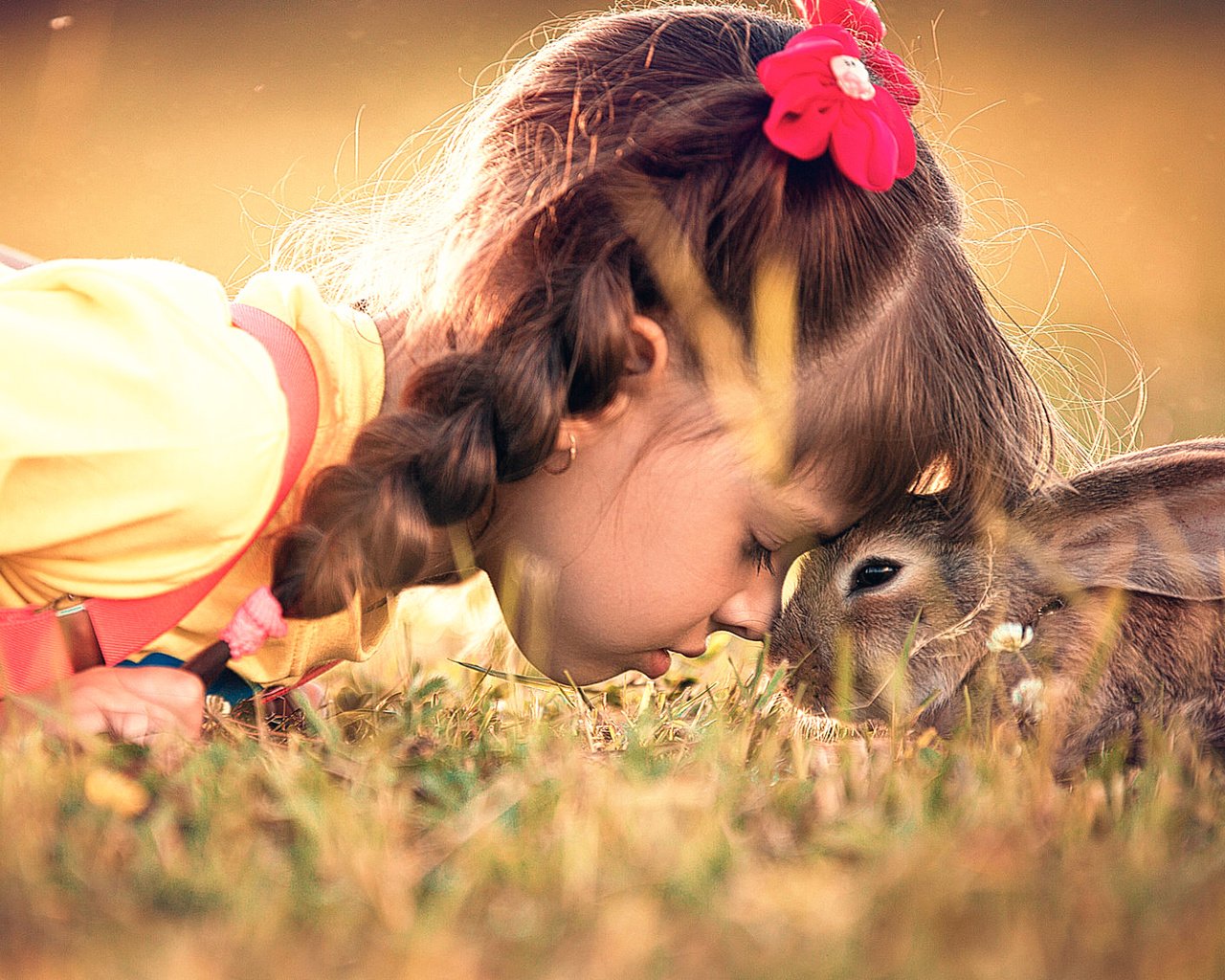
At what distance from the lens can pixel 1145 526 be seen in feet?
7.80

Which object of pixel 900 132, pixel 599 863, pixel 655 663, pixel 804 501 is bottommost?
pixel 655 663

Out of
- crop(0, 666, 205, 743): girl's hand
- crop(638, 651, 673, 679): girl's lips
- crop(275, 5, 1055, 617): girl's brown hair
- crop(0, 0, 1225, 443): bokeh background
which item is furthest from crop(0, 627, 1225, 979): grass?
crop(0, 0, 1225, 443): bokeh background

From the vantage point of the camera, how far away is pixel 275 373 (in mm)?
2193

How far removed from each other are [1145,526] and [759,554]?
689mm

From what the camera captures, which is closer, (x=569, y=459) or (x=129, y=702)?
(x=129, y=702)

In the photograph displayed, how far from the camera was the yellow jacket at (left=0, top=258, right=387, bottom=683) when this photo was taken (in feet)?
6.65

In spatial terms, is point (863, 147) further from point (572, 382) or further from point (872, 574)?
point (872, 574)

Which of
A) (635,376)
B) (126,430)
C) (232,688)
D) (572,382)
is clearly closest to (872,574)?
(635,376)

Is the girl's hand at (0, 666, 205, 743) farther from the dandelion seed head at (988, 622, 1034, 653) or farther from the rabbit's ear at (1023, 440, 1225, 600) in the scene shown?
the rabbit's ear at (1023, 440, 1225, 600)

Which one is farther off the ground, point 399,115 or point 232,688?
point 399,115

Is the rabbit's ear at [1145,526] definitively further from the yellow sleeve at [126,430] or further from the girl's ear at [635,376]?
the yellow sleeve at [126,430]

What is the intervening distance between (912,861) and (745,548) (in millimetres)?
1247

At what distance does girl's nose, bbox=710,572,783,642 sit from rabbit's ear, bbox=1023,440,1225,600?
0.51 meters

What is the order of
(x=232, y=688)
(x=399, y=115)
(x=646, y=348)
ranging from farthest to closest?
(x=399, y=115)
(x=232, y=688)
(x=646, y=348)
